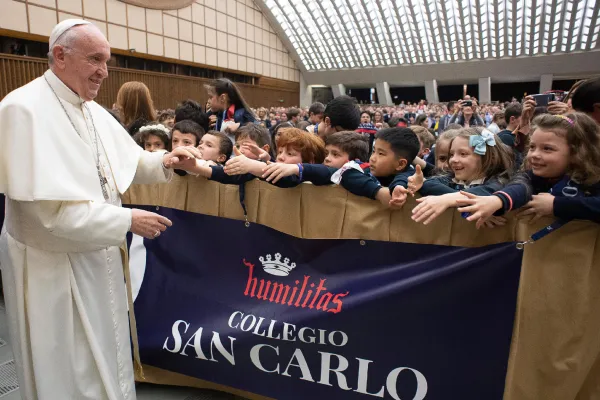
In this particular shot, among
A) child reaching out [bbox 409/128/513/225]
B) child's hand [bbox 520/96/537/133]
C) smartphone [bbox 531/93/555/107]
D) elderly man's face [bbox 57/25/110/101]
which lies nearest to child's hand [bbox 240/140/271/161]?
elderly man's face [bbox 57/25/110/101]

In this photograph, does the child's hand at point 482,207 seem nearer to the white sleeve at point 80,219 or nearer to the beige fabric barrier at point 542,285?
the beige fabric barrier at point 542,285

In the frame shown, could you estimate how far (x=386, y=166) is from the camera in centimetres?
204

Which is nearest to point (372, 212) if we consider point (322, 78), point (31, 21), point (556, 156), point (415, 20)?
point (556, 156)

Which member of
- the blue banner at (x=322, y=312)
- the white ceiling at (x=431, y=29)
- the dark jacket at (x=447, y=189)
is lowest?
the blue banner at (x=322, y=312)

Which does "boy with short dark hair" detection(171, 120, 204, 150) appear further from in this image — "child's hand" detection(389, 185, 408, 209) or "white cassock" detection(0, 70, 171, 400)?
"child's hand" detection(389, 185, 408, 209)

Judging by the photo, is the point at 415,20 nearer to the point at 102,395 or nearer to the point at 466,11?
the point at 466,11

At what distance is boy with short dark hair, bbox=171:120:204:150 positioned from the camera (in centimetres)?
308

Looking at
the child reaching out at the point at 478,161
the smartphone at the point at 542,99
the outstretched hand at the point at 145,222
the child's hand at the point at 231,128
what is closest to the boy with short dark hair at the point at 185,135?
the child's hand at the point at 231,128

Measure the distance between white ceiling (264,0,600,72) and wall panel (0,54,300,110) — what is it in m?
4.26

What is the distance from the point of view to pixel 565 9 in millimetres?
24188

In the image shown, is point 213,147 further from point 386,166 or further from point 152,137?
point 386,166

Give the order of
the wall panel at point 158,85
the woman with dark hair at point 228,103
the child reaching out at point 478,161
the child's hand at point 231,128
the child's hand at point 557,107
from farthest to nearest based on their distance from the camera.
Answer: the wall panel at point 158,85, the woman with dark hair at point 228,103, the child's hand at point 231,128, the child's hand at point 557,107, the child reaching out at point 478,161

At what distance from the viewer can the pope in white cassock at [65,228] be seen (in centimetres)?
152

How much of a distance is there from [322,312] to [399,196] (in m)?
0.69
